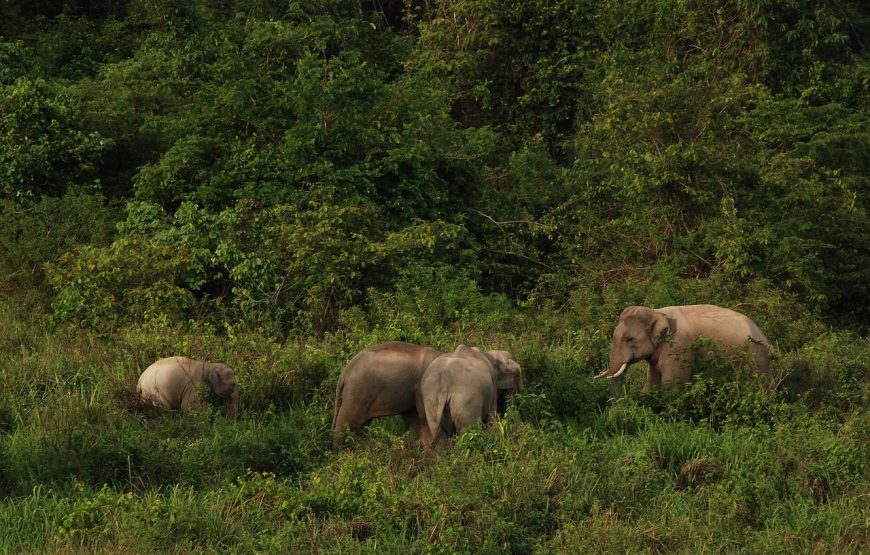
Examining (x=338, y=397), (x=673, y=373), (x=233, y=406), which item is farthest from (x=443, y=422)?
(x=673, y=373)

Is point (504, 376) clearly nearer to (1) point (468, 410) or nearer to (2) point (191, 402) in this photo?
(1) point (468, 410)

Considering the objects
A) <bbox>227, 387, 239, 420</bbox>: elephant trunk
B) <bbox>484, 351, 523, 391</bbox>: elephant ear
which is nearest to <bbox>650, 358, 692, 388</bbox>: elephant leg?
<bbox>484, 351, 523, 391</bbox>: elephant ear

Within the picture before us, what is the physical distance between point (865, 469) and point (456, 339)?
149 inches

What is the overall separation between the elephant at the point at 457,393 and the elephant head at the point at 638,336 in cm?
173

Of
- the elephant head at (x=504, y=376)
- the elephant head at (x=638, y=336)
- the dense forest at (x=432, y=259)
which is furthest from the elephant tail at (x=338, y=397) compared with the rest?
the elephant head at (x=638, y=336)

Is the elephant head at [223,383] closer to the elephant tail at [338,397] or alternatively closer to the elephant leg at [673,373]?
the elephant tail at [338,397]

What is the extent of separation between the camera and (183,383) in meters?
9.94

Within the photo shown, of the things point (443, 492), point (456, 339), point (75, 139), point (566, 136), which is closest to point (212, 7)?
point (75, 139)

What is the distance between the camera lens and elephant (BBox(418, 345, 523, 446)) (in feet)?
29.3

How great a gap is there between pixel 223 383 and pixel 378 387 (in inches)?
54.8

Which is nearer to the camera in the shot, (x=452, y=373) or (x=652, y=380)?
(x=452, y=373)

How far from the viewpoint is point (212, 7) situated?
18.1 meters

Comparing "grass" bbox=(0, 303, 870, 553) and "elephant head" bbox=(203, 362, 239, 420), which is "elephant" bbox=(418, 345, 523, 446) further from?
"elephant head" bbox=(203, 362, 239, 420)

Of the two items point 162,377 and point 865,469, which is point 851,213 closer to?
point 865,469
